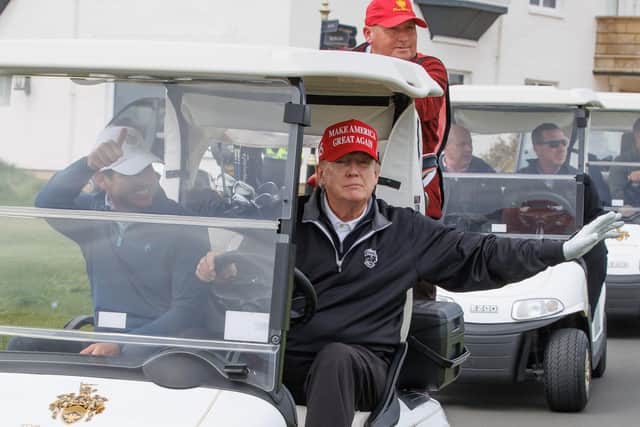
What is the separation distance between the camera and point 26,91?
391cm

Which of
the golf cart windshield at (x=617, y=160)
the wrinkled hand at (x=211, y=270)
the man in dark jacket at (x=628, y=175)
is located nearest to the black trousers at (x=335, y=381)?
the wrinkled hand at (x=211, y=270)

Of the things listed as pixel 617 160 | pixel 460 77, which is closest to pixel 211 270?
pixel 617 160

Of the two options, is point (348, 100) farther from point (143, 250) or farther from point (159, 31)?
point (159, 31)

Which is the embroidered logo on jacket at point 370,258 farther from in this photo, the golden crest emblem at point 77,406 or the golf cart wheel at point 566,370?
the golf cart wheel at point 566,370

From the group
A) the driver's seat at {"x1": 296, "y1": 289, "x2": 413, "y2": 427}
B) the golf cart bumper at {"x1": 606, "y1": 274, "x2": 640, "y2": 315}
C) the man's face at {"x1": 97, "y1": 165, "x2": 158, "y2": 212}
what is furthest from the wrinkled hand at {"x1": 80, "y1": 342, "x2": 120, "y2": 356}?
the golf cart bumper at {"x1": 606, "y1": 274, "x2": 640, "y2": 315}

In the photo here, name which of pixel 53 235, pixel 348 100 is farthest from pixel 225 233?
pixel 348 100

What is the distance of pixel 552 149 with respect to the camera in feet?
26.5

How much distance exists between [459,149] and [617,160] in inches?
115

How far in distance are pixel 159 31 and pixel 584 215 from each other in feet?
42.0

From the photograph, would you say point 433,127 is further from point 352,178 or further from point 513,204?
point 513,204

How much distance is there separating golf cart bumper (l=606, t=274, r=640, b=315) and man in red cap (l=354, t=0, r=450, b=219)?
507 cm

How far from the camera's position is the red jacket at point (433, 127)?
5.31 metres

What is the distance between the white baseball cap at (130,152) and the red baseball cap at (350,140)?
782 millimetres

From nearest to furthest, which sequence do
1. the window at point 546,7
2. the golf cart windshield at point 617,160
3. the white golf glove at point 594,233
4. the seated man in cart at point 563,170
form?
the white golf glove at point 594,233 < the seated man in cart at point 563,170 < the golf cart windshield at point 617,160 < the window at point 546,7
